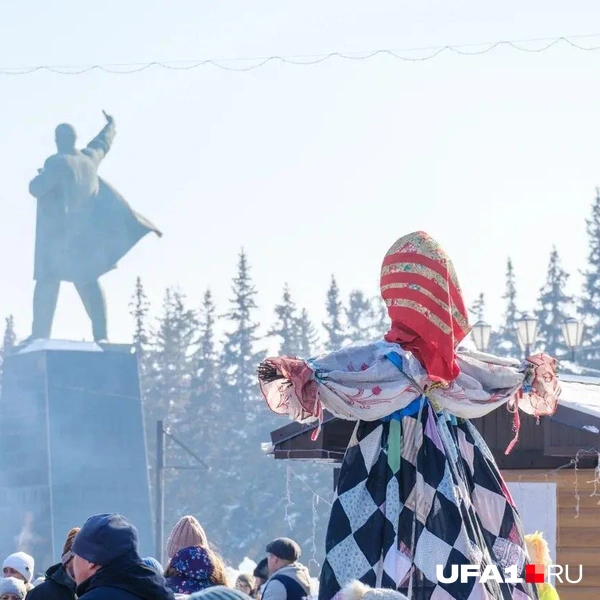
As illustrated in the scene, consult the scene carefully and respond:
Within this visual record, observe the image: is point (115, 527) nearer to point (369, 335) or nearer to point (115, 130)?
point (115, 130)

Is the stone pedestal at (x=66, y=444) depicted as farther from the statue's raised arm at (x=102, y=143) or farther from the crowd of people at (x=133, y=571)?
the crowd of people at (x=133, y=571)

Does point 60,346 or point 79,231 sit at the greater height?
point 79,231

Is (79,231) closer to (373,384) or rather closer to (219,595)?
(373,384)

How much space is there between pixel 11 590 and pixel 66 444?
104ft

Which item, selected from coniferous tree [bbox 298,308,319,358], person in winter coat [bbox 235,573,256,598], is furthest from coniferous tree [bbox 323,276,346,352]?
person in winter coat [bbox 235,573,256,598]

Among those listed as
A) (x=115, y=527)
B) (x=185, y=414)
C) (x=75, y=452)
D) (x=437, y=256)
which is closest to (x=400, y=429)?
(x=437, y=256)

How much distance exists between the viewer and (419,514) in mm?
5945

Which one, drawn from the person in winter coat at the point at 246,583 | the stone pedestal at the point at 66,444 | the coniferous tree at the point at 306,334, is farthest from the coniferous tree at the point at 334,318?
the person in winter coat at the point at 246,583

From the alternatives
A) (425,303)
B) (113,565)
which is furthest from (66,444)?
(113,565)

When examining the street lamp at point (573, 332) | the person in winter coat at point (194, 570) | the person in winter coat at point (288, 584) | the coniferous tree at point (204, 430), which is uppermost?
the person in winter coat at point (194, 570)

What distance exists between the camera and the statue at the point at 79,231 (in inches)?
1519

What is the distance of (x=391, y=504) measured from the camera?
5.95 m

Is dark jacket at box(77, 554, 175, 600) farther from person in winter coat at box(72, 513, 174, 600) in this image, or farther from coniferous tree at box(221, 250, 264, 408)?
coniferous tree at box(221, 250, 264, 408)

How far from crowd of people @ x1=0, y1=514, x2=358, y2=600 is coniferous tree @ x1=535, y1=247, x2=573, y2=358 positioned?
56052 millimetres
